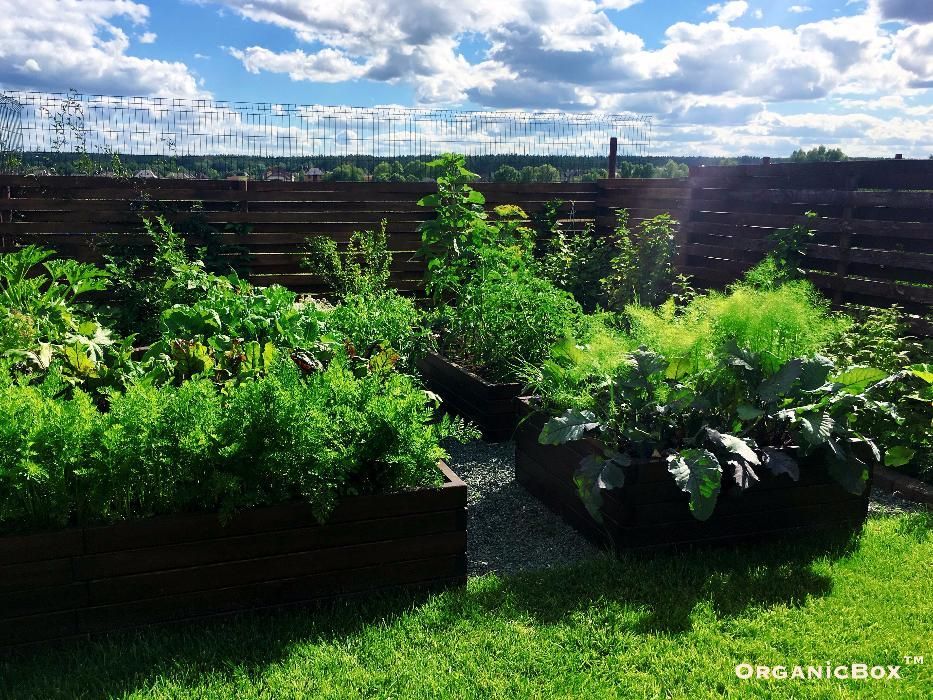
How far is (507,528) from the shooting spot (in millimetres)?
3904

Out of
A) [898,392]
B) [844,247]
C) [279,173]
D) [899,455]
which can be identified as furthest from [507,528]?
[279,173]

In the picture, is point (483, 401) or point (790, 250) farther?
point (790, 250)

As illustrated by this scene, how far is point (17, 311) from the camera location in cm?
407

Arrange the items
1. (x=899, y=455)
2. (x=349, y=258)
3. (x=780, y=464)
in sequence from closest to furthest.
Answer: (x=780, y=464)
(x=899, y=455)
(x=349, y=258)

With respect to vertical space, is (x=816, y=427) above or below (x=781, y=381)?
below

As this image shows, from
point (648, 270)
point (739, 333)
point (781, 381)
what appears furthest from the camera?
point (648, 270)

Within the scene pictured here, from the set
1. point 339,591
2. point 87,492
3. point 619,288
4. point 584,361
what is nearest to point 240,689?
point 339,591

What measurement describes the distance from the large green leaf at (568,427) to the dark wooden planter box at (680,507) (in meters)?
0.21

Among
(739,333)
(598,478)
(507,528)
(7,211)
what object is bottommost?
(507,528)

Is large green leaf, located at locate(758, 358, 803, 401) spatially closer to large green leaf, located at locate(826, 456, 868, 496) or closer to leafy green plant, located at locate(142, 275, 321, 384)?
large green leaf, located at locate(826, 456, 868, 496)

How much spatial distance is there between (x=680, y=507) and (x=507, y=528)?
90cm

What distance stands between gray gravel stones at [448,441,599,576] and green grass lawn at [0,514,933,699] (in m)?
0.21

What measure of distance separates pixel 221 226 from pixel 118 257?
1.19 metres

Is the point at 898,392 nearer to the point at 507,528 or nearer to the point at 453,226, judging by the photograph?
the point at 507,528
